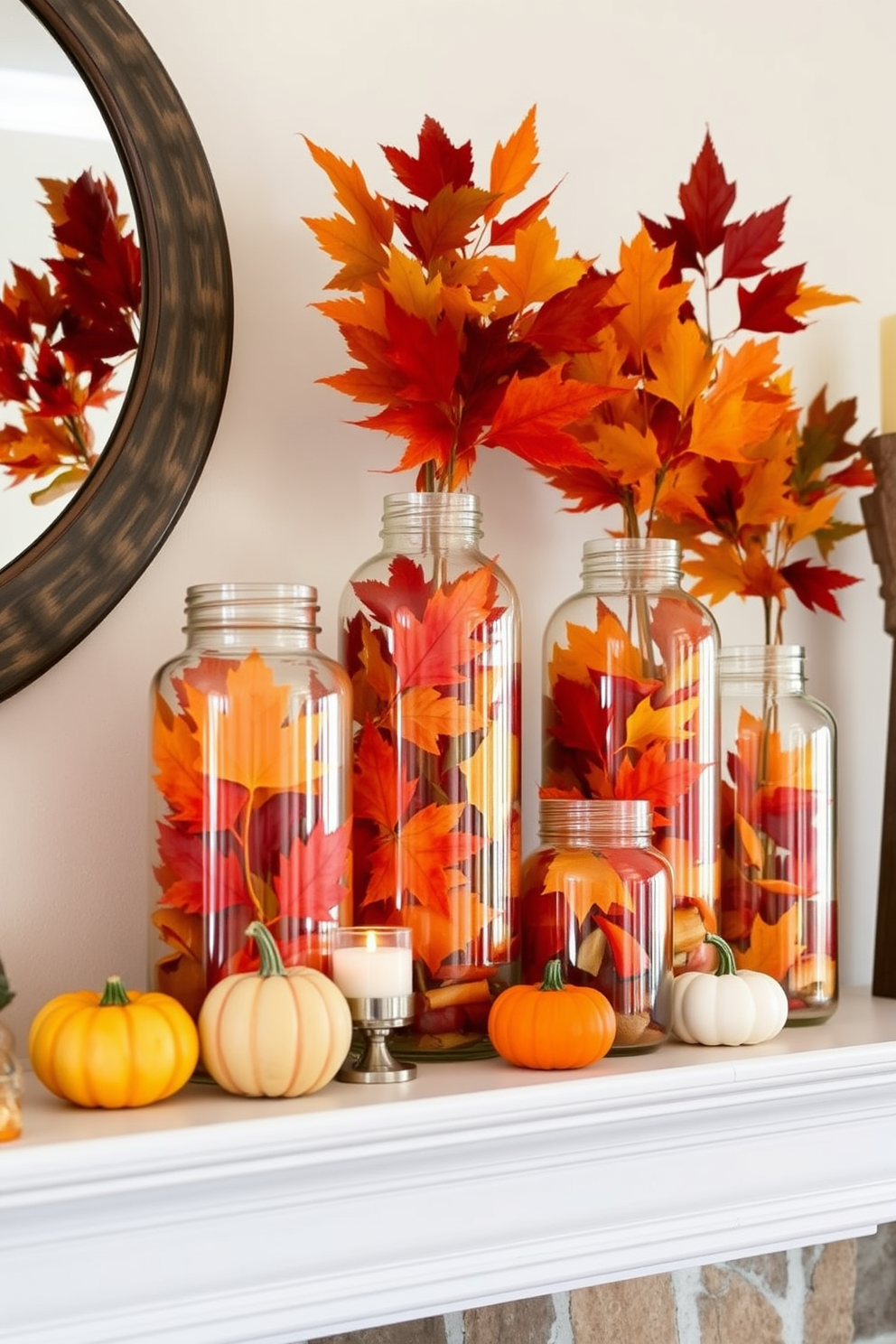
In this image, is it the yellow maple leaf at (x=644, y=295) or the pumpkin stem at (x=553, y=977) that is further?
the yellow maple leaf at (x=644, y=295)

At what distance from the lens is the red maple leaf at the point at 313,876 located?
826 mm

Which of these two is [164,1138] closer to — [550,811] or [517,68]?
[550,811]

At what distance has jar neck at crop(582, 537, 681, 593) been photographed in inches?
40.9

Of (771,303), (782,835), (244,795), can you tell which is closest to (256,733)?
(244,795)

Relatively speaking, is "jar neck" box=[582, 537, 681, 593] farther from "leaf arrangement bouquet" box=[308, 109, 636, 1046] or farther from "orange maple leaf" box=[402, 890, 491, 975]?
"orange maple leaf" box=[402, 890, 491, 975]

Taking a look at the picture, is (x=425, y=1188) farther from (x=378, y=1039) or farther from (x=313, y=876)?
(x=313, y=876)

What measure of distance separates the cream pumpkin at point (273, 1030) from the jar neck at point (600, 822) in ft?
0.72

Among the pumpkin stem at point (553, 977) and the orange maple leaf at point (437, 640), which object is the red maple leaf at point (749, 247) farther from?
the pumpkin stem at point (553, 977)

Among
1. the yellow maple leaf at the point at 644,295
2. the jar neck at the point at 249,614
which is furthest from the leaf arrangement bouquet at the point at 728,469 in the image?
the jar neck at the point at 249,614

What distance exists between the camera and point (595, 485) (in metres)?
1.09

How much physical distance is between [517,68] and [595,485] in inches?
15.5

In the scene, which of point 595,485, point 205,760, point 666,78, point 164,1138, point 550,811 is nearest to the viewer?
point 164,1138

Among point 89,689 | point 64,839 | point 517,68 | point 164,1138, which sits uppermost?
point 517,68

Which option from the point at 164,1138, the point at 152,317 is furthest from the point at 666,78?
the point at 164,1138
